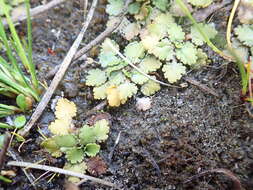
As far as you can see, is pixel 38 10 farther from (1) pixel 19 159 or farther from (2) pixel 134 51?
(1) pixel 19 159

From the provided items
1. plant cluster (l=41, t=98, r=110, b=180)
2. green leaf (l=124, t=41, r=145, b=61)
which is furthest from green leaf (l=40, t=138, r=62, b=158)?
green leaf (l=124, t=41, r=145, b=61)

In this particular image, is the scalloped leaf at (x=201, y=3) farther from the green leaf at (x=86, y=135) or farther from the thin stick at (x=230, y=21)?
the green leaf at (x=86, y=135)

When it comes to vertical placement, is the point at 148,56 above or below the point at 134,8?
below

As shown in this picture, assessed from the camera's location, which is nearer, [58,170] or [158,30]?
[58,170]

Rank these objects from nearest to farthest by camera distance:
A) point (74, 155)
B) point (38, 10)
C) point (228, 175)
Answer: point (228, 175)
point (74, 155)
point (38, 10)

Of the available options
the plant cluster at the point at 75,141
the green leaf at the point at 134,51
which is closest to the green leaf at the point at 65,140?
the plant cluster at the point at 75,141

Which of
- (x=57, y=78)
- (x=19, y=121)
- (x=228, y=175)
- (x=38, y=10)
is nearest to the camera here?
(x=228, y=175)

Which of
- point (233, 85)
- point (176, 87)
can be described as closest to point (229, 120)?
point (233, 85)

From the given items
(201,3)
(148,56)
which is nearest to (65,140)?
(148,56)
